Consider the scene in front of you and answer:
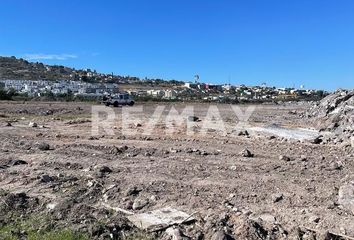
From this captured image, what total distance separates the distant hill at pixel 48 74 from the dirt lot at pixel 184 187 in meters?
78.9

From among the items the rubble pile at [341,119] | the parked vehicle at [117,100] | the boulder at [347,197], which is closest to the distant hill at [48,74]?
the parked vehicle at [117,100]

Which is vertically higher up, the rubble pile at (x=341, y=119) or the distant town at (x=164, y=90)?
the rubble pile at (x=341, y=119)

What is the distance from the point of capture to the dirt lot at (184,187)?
6559 millimetres

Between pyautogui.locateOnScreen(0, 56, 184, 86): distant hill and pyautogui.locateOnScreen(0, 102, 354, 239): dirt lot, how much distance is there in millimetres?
78947

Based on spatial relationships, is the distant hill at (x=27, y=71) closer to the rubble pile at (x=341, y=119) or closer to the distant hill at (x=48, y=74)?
the distant hill at (x=48, y=74)

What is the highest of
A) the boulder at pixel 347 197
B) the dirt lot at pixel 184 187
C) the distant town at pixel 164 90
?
the boulder at pixel 347 197

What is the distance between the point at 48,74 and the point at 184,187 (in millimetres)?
98792

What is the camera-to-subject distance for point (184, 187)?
8.66 meters

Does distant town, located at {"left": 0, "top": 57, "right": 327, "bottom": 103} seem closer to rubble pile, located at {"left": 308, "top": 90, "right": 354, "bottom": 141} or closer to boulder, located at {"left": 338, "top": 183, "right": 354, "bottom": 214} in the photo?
rubble pile, located at {"left": 308, "top": 90, "right": 354, "bottom": 141}

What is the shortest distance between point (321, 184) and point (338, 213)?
1.93m

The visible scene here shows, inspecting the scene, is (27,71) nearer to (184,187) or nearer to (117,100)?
(117,100)

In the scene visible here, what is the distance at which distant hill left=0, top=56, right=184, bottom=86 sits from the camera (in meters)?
93.4

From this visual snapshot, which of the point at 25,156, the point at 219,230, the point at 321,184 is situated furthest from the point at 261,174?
the point at 25,156

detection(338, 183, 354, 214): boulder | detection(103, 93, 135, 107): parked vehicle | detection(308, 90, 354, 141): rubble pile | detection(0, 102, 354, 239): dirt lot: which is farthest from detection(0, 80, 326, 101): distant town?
detection(338, 183, 354, 214): boulder
